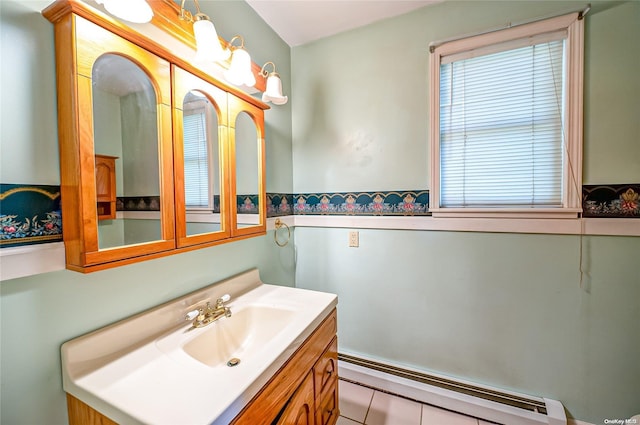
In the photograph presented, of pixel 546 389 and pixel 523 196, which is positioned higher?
pixel 523 196

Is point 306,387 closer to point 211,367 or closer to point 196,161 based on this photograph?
point 211,367

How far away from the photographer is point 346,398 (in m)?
1.55

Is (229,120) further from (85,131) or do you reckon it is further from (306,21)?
(306,21)

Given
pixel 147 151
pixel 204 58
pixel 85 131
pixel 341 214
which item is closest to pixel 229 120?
pixel 204 58

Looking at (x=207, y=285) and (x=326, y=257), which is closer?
(x=207, y=285)

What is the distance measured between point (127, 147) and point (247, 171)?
541 millimetres

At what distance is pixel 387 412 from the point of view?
4.73ft

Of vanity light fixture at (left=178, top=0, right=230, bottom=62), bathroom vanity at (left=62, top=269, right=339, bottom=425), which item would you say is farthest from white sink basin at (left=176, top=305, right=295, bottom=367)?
vanity light fixture at (left=178, top=0, right=230, bottom=62)

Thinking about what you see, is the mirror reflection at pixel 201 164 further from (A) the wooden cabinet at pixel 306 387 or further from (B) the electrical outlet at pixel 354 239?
(B) the electrical outlet at pixel 354 239

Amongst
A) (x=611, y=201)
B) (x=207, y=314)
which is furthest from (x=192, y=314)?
(x=611, y=201)

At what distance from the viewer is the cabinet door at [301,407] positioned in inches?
32.7

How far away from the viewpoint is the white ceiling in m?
1.45

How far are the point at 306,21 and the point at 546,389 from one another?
261 centimetres

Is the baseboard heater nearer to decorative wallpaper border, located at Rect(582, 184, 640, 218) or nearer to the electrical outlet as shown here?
the electrical outlet
